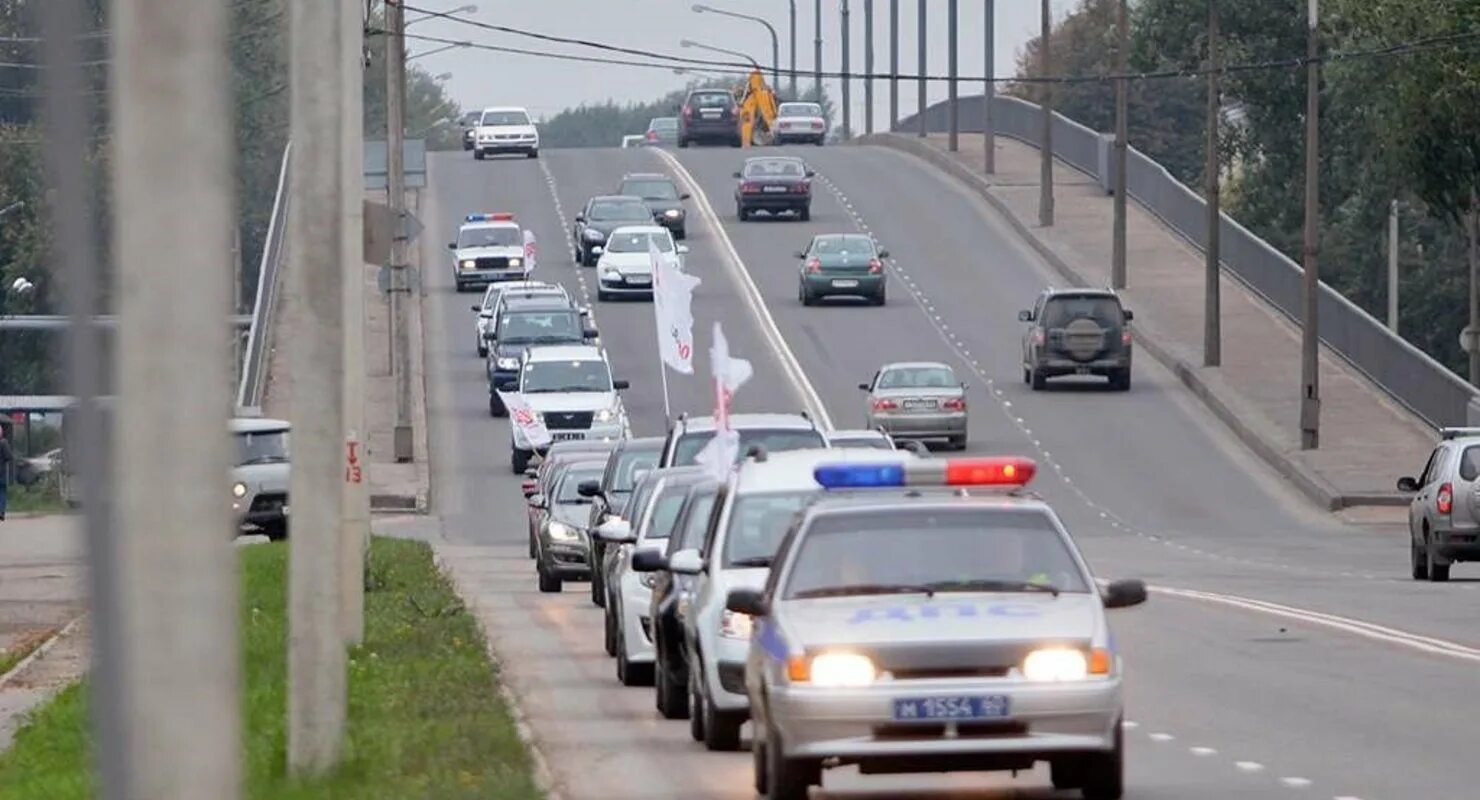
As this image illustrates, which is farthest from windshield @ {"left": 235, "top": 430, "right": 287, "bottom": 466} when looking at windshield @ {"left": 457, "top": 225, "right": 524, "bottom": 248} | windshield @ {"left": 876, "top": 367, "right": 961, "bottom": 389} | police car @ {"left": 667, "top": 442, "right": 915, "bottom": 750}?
windshield @ {"left": 457, "top": 225, "right": 524, "bottom": 248}

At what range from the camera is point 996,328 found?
64375mm

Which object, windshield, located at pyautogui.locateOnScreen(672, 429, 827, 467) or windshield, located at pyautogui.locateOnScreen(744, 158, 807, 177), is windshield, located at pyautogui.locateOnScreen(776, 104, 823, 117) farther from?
windshield, located at pyautogui.locateOnScreen(672, 429, 827, 467)

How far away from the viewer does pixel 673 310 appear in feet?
116

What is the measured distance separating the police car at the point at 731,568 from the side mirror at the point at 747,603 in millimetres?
1662

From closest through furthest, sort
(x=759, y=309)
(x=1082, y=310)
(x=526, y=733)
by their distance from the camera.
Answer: (x=526, y=733) < (x=1082, y=310) < (x=759, y=309)

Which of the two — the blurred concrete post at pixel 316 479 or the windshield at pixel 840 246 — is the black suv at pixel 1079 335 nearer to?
the windshield at pixel 840 246

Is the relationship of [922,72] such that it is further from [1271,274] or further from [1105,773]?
[1105,773]

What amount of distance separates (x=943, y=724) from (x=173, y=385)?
7078 millimetres

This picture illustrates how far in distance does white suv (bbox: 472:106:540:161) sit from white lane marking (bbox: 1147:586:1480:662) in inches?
2681

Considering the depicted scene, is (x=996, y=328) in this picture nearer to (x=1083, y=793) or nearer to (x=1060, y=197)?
(x=1060, y=197)

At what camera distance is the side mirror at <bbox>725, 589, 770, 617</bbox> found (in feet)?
42.8

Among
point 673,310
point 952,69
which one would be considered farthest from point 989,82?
point 673,310

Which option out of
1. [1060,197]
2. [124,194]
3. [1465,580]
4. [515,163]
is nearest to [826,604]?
[124,194]

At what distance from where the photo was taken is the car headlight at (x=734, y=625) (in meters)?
14.8
